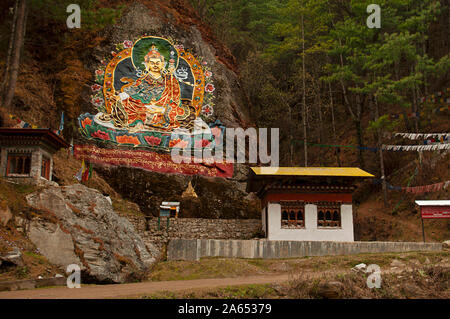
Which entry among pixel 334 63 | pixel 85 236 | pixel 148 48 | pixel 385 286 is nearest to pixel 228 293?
pixel 385 286

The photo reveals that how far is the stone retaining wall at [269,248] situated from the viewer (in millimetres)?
16156

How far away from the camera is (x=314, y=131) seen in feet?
122

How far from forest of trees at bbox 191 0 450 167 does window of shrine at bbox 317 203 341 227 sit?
345 inches

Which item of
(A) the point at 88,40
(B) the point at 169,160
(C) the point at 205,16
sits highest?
(C) the point at 205,16

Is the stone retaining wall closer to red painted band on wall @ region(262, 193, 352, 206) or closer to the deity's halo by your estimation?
red painted band on wall @ region(262, 193, 352, 206)

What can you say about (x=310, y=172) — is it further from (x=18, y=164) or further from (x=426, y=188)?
(x=18, y=164)

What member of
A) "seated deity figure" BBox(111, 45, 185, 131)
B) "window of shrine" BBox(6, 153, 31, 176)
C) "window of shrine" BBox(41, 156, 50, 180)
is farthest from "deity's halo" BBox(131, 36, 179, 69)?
"window of shrine" BBox(6, 153, 31, 176)

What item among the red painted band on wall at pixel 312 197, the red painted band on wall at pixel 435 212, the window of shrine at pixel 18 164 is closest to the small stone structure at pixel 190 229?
the red painted band on wall at pixel 312 197

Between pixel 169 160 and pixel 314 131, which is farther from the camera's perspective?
pixel 314 131

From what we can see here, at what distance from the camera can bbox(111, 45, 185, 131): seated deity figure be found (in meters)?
29.5

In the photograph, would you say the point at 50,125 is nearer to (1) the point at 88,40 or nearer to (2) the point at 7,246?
(1) the point at 88,40

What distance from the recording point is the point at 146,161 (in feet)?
90.1
